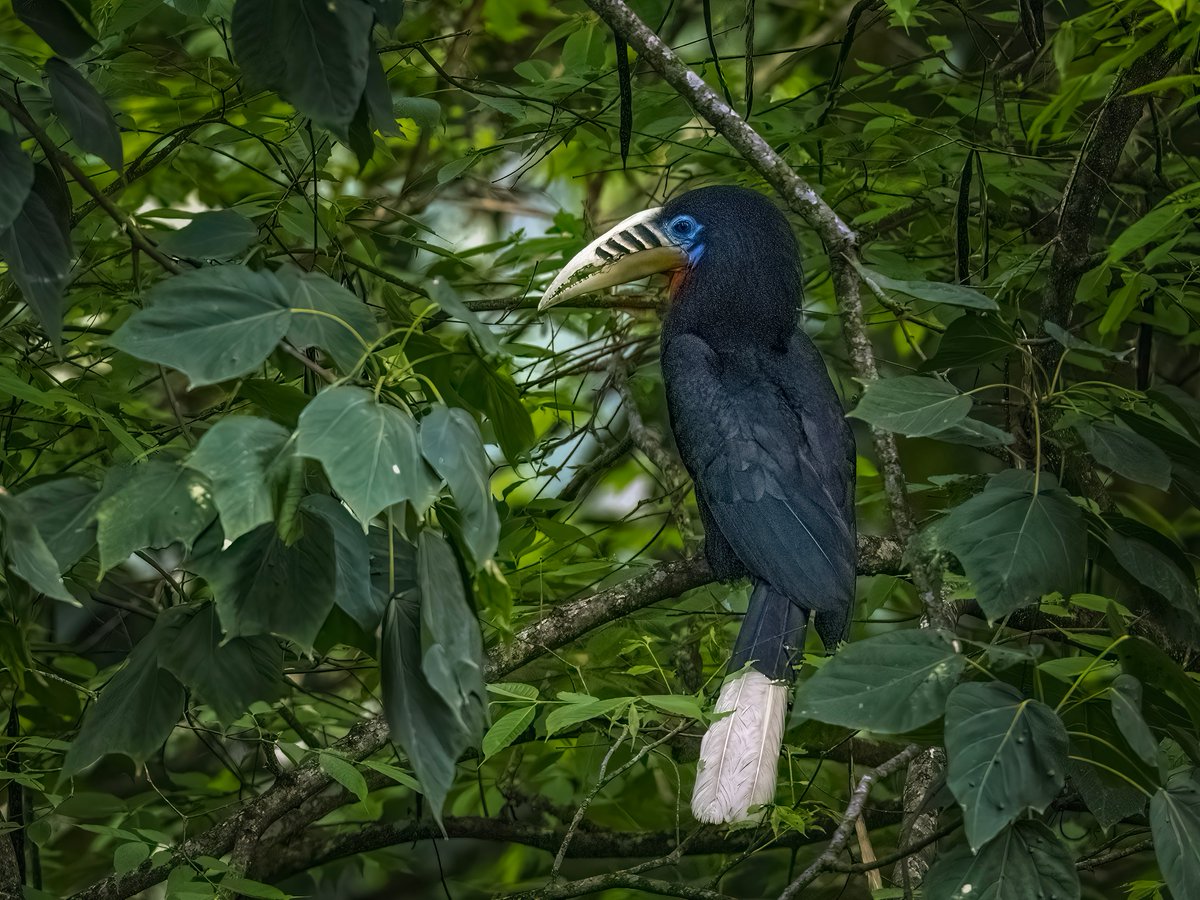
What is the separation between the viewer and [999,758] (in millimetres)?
1471

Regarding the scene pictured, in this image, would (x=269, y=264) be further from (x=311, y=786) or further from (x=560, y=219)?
(x=560, y=219)

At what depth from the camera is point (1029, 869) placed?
5.13 ft

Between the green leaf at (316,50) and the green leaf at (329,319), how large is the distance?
219mm

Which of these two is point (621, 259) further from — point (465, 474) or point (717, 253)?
point (465, 474)

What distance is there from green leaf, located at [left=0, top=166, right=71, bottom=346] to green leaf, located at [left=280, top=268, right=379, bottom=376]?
1.20 ft

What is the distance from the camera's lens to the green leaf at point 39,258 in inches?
65.1

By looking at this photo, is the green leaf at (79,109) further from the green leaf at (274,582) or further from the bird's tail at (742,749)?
the bird's tail at (742,749)

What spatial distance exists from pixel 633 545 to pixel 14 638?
2661 millimetres

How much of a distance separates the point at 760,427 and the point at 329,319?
176 cm

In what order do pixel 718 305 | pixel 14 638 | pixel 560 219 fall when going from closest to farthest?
1. pixel 14 638
2. pixel 718 305
3. pixel 560 219

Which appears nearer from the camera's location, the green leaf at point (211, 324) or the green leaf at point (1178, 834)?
the green leaf at point (211, 324)

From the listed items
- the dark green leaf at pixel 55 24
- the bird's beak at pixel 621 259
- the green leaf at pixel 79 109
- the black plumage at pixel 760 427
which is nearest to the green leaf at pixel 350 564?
the green leaf at pixel 79 109

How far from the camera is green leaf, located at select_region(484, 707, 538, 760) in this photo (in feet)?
6.71

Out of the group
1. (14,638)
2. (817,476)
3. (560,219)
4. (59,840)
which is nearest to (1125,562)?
(817,476)
